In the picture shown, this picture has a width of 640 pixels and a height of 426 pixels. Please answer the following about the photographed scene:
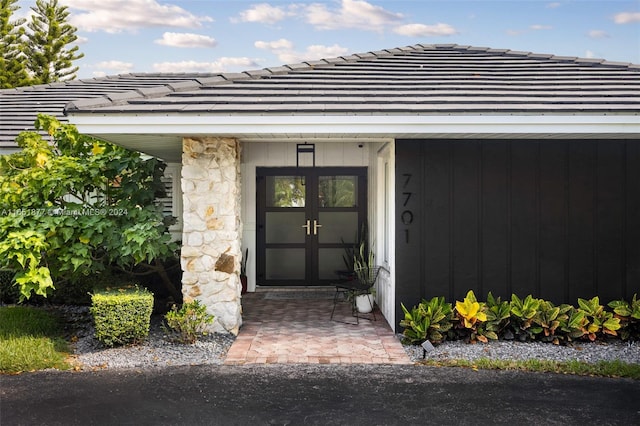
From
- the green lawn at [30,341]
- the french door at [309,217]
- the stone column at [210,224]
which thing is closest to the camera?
the green lawn at [30,341]

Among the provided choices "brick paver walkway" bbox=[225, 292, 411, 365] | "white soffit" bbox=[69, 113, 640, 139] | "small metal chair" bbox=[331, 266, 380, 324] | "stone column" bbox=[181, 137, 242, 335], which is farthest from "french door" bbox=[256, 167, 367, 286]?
"white soffit" bbox=[69, 113, 640, 139]

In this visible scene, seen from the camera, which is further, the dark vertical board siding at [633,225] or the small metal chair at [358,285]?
the small metal chair at [358,285]

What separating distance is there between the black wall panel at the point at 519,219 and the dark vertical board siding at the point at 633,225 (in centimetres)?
1

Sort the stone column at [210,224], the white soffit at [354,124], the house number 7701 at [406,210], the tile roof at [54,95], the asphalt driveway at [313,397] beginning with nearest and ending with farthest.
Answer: the asphalt driveway at [313,397] → the white soffit at [354,124] → the stone column at [210,224] → the house number 7701 at [406,210] → the tile roof at [54,95]

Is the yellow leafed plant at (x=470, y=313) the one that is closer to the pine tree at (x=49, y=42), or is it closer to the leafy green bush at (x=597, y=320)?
the leafy green bush at (x=597, y=320)

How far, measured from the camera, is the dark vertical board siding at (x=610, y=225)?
7.27 m

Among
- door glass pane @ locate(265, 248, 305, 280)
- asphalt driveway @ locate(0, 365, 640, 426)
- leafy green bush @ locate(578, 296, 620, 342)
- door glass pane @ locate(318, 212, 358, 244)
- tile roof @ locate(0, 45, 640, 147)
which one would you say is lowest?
asphalt driveway @ locate(0, 365, 640, 426)

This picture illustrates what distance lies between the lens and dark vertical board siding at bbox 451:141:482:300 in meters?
7.20

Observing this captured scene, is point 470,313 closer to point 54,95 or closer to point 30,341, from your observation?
point 30,341

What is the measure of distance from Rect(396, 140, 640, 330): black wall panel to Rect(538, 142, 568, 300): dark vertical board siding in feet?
0.04

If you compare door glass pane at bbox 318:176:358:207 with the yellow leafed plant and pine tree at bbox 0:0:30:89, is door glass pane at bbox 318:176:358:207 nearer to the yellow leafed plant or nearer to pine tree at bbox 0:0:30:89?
the yellow leafed plant

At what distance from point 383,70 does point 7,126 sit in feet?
23.5

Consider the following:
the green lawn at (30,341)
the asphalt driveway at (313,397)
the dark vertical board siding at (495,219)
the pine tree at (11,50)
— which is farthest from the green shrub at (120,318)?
the pine tree at (11,50)

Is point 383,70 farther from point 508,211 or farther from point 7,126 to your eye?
point 7,126
